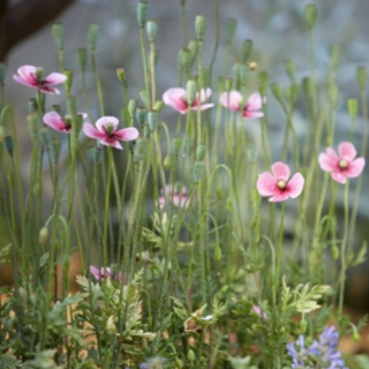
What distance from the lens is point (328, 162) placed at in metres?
1.14

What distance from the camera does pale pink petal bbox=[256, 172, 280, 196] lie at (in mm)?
946

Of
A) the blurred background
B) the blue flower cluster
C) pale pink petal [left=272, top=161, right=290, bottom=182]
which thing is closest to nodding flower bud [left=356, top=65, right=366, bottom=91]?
pale pink petal [left=272, top=161, right=290, bottom=182]

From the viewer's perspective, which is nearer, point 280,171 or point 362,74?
point 280,171

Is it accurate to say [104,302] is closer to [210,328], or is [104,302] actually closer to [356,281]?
[210,328]

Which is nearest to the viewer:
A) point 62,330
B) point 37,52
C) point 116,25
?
point 62,330

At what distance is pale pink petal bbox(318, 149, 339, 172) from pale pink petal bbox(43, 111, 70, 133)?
39 centimetres

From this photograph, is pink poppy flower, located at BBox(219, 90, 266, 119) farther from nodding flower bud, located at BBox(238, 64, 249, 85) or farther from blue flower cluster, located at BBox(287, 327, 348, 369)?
blue flower cluster, located at BBox(287, 327, 348, 369)

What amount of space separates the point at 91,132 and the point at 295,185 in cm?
24

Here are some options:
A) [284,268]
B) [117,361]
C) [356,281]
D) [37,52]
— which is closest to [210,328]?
[117,361]

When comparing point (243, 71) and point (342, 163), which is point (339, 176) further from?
point (243, 71)

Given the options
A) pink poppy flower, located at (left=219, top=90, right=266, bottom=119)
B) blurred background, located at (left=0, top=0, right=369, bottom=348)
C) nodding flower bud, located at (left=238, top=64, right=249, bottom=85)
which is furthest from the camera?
blurred background, located at (left=0, top=0, right=369, bottom=348)

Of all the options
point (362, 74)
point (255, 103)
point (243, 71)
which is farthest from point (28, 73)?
point (362, 74)

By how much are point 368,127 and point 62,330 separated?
1961mm

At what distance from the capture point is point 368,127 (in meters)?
2.67
